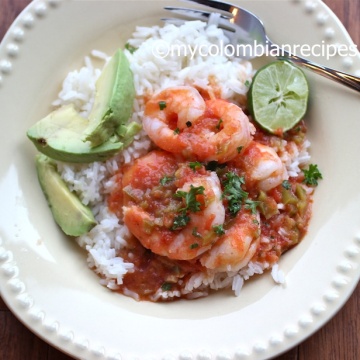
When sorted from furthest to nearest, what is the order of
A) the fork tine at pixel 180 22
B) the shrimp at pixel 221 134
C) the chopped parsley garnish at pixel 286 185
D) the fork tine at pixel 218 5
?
the fork tine at pixel 180 22
the fork tine at pixel 218 5
the chopped parsley garnish at pixel 286 185
the shrimp at pixel 221 134

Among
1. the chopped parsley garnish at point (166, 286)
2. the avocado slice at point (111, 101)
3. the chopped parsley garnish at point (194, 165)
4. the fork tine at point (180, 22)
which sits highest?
the fork tine at point (180, 22)

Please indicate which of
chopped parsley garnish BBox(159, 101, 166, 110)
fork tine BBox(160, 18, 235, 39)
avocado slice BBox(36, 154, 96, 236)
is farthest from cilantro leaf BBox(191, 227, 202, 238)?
fork tine BBox(160, 18, 235, 39)

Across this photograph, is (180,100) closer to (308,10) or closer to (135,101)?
(135,101)

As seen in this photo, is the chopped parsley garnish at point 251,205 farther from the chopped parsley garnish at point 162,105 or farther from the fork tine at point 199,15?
the fork tine at point 199,15

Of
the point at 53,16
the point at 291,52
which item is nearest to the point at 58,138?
the point at 53,16

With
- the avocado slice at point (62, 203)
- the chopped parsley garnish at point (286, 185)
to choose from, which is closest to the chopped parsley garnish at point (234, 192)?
the chopped parsley garnish at point (286, 185)
